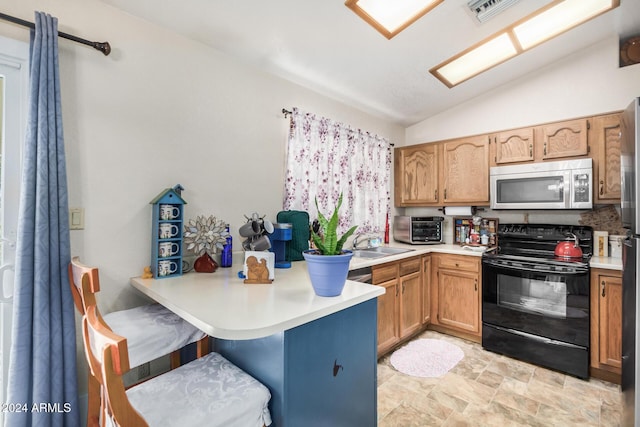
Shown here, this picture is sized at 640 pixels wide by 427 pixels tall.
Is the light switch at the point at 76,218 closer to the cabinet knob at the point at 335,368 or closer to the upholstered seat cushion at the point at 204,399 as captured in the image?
the upholstered seat cushion at the point at 204,399

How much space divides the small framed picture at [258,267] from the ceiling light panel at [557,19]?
244 centimetres

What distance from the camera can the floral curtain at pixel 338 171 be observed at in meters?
2.44

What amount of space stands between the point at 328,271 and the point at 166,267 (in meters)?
0.99

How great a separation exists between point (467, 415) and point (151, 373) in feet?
6.31

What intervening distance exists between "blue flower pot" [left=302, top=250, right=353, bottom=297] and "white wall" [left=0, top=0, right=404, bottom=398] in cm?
104

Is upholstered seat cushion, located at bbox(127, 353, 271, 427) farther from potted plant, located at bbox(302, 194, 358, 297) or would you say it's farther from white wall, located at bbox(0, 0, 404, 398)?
white wall, located at bbox(0, 0, 404, 398)

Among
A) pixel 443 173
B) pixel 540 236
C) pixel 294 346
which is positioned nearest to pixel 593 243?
pixel 540 236

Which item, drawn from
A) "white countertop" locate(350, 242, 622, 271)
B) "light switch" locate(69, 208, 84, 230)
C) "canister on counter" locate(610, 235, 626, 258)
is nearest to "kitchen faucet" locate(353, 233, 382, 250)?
"white countertop" locate(350, 242, 622, 271)

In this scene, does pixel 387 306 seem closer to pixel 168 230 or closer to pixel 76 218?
pixel 168 230

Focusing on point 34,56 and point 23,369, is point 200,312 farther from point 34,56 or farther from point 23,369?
point 34,56

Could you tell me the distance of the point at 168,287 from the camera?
4.69 ft

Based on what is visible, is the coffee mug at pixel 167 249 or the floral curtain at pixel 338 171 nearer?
the coffee mug at pixel 167 249

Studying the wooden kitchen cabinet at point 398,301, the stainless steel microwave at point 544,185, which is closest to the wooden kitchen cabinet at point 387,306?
the wooden kitchen cabinet at point 398,301

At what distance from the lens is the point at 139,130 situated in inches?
64.8
